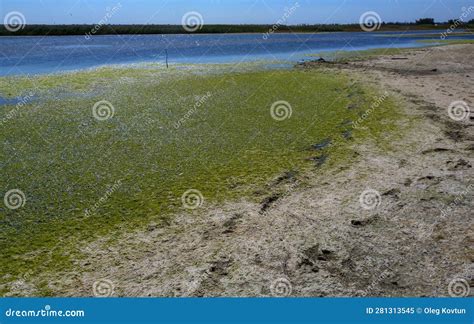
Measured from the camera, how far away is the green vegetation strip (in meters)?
9.16

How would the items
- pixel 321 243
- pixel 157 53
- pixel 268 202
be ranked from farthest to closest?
A: 1. pixel 157 53
2. pixel 268 202
3. pixel 321 243

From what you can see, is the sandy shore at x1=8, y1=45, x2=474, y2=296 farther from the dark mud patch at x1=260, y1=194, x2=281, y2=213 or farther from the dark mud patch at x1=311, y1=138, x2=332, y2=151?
the dark mud patch at x1=311, y1=138, x2=332, y2=151

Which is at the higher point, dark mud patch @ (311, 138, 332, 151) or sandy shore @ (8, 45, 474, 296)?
dark mud patch @ (311, 138, 332, 151)

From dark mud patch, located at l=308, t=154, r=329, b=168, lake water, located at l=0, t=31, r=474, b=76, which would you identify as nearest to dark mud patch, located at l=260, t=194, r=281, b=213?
dark mud patch, located at l=308, t=154, r=329, b=168

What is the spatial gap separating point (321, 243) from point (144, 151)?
7537 mm

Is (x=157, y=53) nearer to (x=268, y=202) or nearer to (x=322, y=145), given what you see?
(x=322, y=145)

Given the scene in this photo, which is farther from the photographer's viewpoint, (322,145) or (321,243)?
(322,145)

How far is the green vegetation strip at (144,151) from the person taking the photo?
30.1 feet

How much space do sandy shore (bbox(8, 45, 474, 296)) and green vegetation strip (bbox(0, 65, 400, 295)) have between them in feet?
2.53

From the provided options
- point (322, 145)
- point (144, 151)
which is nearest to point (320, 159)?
point (322, 145)

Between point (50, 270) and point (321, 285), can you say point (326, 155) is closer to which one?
point (321, 285)

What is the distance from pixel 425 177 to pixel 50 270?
9359mm

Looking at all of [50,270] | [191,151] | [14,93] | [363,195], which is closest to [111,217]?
[50,270]

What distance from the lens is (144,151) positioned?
1373 centimetres
